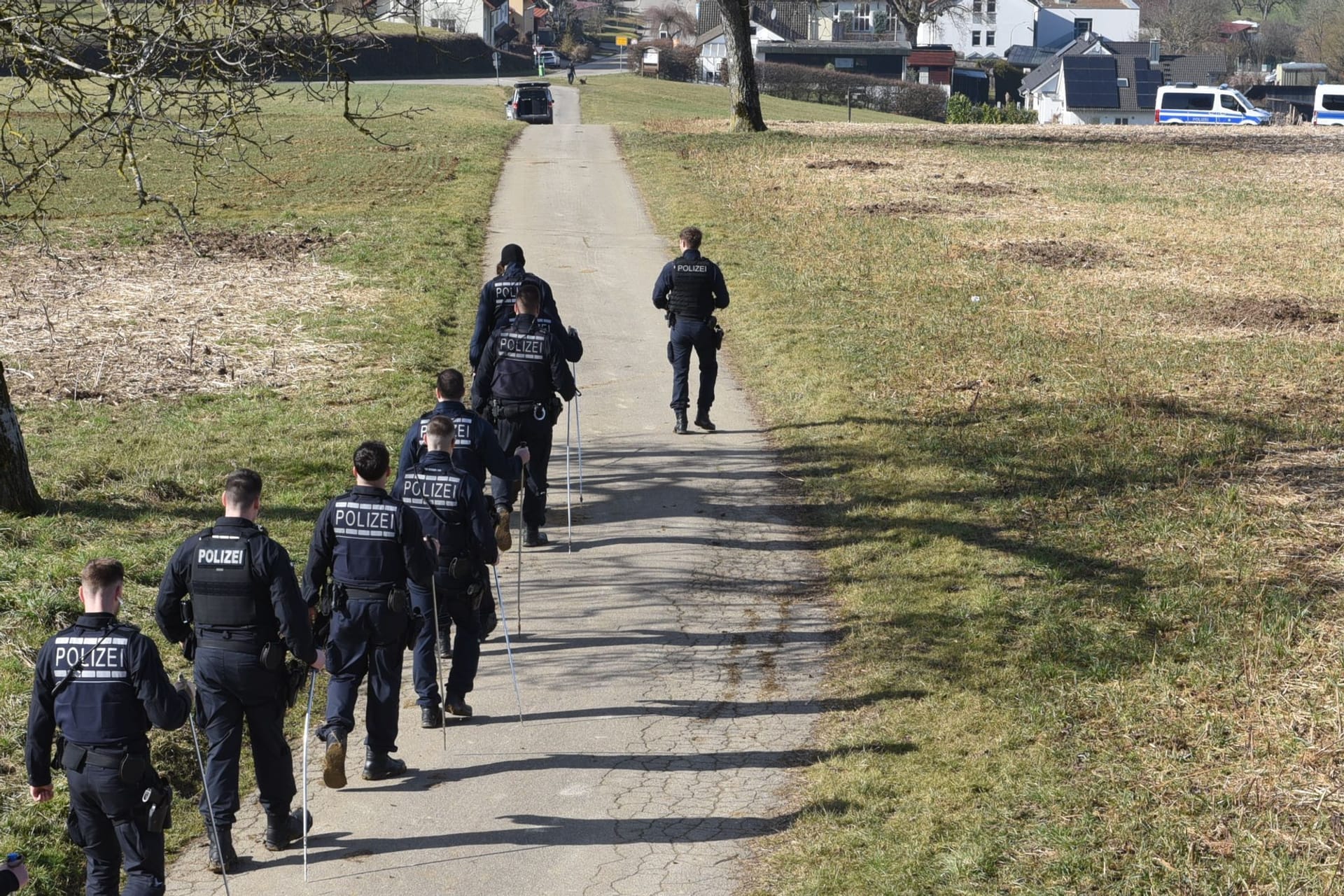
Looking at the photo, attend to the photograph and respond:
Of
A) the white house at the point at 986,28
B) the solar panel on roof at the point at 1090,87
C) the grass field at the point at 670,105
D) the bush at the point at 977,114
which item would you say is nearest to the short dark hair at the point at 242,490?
the grass field at the point at 670,105

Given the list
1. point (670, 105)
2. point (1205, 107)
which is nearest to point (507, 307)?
point (670, 105)

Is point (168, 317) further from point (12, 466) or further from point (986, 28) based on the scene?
point (986, 28)

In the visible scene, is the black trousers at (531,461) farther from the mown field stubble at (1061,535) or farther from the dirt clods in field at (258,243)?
the dirt clods in field at (258,243)

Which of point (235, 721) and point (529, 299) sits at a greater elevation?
point (529, 299)

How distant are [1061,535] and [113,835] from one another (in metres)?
Result: 8.16

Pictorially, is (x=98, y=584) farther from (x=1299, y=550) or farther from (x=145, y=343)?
(x=145, y=343)

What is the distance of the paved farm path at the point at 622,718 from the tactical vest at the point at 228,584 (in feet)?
4.60

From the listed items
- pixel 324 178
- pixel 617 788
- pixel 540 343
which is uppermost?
pixel 324 178

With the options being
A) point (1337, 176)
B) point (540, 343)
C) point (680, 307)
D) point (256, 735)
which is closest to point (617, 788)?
point (256, 735)

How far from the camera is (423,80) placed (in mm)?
76125

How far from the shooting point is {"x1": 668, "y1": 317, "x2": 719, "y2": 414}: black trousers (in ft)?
47.7

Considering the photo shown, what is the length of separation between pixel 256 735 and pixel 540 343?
16.8 feet

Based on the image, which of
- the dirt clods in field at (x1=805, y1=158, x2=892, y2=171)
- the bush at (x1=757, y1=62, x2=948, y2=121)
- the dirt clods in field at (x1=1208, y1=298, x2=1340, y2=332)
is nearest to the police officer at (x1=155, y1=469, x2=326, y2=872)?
the dirt clods in field at (x1=1208, y1=298, x2=1340, y2=332)

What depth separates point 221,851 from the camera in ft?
23.2
